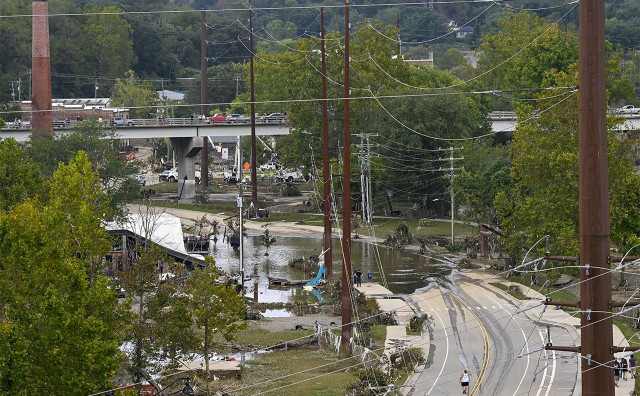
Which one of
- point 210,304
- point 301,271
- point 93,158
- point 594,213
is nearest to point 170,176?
point 93,158

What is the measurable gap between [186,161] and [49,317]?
77.1 m

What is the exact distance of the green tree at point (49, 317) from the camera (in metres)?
29.2

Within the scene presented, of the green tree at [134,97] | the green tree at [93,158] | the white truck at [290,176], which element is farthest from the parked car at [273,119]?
the green tree at [134,97]

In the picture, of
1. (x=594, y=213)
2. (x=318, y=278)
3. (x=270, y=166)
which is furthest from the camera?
(x=270, y=166)

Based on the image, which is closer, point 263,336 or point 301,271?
point 263,336

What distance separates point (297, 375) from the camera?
40656mm

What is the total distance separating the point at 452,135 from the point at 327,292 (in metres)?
33.9

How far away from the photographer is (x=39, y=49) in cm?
8331

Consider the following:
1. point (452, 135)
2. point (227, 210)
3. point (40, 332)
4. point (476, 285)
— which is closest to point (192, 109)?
point (227, 210)

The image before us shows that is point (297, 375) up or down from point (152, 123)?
down

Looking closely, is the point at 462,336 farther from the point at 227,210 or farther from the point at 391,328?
the point at 227,210

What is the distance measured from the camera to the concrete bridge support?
342ft

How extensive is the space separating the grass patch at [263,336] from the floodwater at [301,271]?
8.43 meters

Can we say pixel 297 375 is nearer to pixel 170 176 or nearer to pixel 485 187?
pixel 485 187
